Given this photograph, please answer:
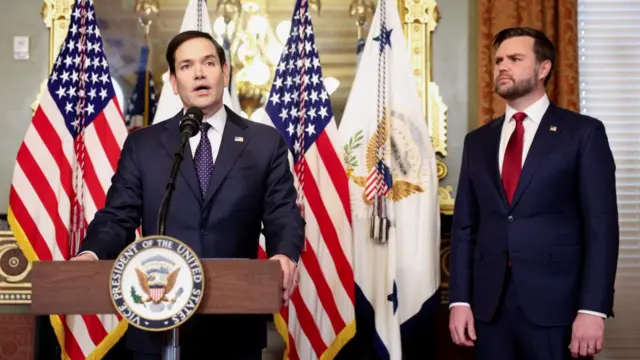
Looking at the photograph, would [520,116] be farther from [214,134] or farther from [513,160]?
[214,134]

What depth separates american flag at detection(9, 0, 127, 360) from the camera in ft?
13.1

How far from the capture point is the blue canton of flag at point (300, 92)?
13.6 ft

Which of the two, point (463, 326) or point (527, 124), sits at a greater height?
point (527, 124)

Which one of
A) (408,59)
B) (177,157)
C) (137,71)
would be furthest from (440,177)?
(177,157)

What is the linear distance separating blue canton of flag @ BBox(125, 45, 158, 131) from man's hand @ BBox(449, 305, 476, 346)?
94.6 inches

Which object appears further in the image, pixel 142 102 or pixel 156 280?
pixel 142 102

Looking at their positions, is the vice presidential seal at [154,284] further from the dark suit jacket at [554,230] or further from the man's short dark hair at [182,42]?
the dark suit jacket at [554,230]

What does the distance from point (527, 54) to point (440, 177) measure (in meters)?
1.62

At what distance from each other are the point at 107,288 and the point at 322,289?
7.61ft

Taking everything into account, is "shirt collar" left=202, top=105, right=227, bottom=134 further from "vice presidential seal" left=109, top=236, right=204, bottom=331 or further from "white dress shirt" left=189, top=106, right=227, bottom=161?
"vice presidential seal" left=109, top=236, right=204, bottom=331

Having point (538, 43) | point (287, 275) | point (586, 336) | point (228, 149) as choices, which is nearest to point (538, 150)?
point (538, 43)

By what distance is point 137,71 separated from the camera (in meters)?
4.63

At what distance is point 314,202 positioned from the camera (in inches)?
160

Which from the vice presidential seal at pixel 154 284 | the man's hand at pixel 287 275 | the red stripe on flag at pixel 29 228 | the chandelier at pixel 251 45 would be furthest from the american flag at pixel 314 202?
the vice presidential seal at pixel 154 284
